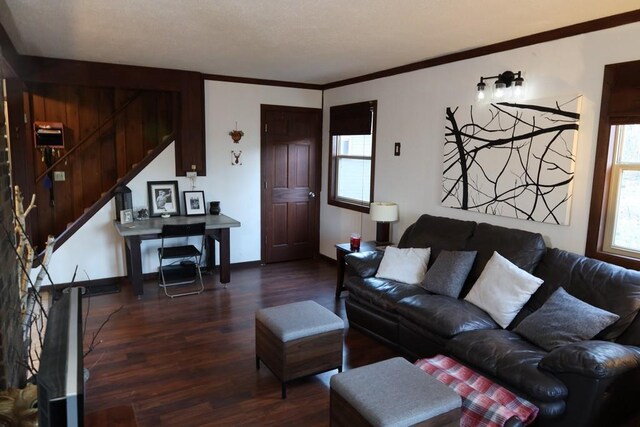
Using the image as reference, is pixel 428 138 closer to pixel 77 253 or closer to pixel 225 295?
pixel 225 295

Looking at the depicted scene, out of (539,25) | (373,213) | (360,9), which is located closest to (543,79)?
(539,25)

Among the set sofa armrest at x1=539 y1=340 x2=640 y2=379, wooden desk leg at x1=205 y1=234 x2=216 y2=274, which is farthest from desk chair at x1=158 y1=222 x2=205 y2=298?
sofa armrest at x1=539 y1=340 x2=640 y2=379

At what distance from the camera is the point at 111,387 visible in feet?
9.55

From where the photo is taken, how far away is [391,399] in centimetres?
204

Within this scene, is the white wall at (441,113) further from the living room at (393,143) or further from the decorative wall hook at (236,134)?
the decorative wall hook at (236,134)

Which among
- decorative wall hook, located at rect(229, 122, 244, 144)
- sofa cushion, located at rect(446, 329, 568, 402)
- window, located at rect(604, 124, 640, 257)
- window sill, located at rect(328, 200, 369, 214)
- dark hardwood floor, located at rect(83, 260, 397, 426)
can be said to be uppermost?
decorative wall hook, located at rect(229, 122, 244, 144)

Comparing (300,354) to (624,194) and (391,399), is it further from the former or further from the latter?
(624,194)

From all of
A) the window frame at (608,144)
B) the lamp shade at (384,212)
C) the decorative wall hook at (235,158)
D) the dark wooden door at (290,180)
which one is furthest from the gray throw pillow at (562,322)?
the decorative wall hook at (235,158)

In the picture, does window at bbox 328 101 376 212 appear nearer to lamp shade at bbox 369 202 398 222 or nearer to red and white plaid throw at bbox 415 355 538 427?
lamp shade at bbox 369 202 398 222

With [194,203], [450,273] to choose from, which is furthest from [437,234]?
[194,203]

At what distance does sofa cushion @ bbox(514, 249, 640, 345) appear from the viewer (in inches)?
100

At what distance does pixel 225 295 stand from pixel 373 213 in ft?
5.90

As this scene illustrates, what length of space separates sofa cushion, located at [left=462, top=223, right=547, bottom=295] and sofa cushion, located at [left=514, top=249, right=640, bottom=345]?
78 millimetres

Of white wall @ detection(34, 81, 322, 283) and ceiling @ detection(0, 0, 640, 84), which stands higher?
ceiling @ detection(0, 0, 640, 84)
